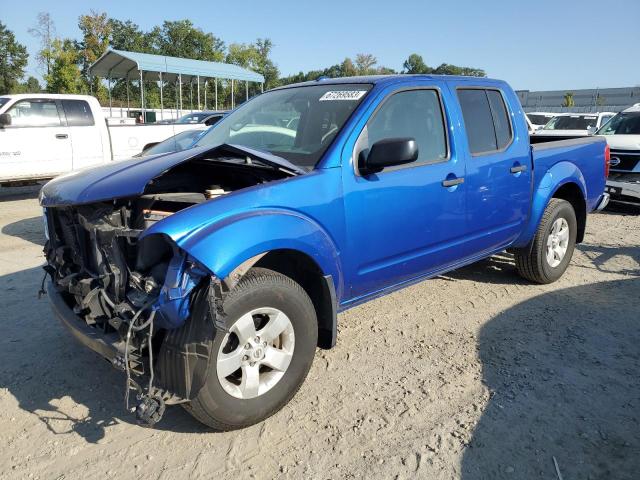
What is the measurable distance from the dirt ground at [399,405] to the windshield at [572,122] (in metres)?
12.6

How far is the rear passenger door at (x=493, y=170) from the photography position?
4039 millimetres

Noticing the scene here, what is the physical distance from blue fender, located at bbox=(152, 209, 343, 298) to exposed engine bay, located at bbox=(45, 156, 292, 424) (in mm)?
91

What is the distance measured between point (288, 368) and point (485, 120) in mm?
2705

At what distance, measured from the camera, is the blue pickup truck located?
99.0 inches

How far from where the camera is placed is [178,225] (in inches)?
96.0

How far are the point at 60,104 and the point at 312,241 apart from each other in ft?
30.3

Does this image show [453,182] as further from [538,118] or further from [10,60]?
[10,60]

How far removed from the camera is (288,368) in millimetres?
2949

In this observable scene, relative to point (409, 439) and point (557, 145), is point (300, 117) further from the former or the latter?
point (557, 145)

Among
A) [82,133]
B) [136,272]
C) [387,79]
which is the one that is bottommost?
[136,272]

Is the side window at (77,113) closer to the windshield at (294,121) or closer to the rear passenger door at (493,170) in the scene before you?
the windshield at (294,121)

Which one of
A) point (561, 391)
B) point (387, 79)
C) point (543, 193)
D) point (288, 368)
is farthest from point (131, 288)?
point (543, 193)

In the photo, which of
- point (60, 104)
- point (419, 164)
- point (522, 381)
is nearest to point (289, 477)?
point (522, 381)

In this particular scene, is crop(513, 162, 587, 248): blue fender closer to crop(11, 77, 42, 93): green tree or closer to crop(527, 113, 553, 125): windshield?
crop(527, 113, 553, 125): windshield
